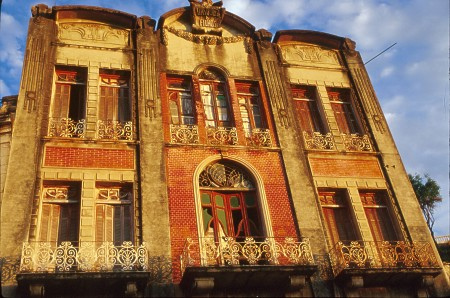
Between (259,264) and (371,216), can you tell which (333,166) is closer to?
(371,216)

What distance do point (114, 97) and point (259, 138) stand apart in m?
4.79

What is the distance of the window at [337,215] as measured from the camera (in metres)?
14.1

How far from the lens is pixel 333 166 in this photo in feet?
50.0

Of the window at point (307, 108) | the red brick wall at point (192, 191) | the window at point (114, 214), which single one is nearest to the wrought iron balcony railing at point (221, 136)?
the red brick wall at point (192, 191)

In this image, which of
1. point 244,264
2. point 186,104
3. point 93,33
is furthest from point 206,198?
point 93,33

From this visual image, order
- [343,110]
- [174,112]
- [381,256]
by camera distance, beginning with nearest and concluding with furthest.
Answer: [381,256]
[174,112]
[343,110]

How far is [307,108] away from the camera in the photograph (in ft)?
56.7

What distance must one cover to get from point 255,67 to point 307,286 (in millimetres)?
8129

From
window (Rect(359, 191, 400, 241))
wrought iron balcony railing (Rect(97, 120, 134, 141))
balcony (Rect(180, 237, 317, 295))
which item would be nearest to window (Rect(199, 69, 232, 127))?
wrought iron balcony railing (Rect(97, 120, 134, 141))

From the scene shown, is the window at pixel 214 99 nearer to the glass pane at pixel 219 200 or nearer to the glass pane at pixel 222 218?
the glass pane at pixel 219 200

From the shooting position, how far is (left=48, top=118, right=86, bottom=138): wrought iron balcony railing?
13961 mm

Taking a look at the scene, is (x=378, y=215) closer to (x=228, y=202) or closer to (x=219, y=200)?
(x=228, y=202)

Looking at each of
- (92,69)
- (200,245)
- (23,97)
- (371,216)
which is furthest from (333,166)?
(23,97)

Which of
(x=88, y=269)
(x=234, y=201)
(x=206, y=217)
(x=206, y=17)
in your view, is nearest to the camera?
(x=88, y=269)
